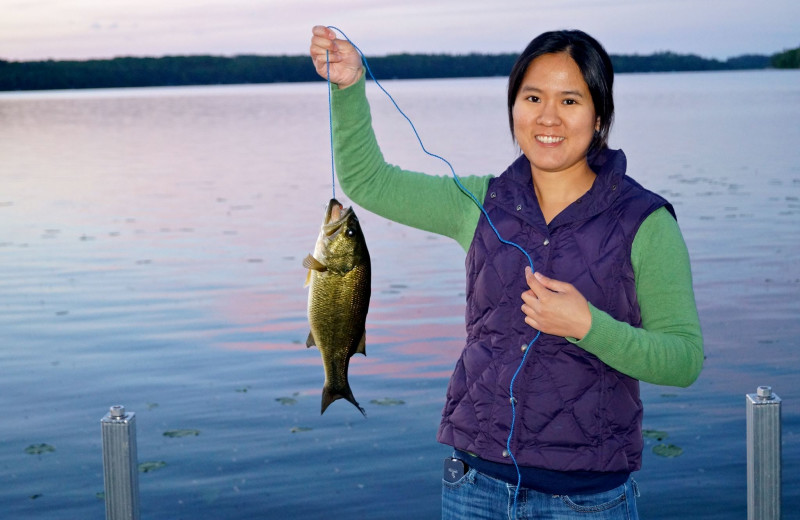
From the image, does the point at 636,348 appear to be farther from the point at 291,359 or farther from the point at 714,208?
the point at 714,208

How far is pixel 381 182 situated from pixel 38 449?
6653 mm

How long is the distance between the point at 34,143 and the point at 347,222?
165 ft

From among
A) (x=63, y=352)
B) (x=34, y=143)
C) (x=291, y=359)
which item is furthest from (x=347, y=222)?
(x=34, y=143)

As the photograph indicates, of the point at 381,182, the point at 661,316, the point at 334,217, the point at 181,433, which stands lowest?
the point at 181,433

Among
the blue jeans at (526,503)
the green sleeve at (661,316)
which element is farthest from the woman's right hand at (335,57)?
the blue jeans at (526,503)

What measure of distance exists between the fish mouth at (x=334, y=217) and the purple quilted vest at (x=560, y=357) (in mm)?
577

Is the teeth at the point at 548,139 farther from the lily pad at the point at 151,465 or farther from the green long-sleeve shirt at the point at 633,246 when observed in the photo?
the lily pad at the point at 151,465

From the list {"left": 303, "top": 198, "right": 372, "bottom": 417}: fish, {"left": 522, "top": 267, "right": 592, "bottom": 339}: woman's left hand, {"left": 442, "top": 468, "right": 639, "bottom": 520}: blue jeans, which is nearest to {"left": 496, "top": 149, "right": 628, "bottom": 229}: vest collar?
{"left": 522, "top": 267, "right": 592, "bottom": 339}: woman's left hand

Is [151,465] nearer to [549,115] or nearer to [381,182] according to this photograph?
[381,182]

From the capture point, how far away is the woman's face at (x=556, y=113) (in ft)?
10.4

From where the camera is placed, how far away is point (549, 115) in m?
3.17

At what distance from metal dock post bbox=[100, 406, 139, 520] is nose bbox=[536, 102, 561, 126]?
2.55 m

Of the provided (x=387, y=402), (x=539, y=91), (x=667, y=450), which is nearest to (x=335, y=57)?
(x=539, y=91)

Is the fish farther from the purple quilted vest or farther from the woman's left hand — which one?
the woman's left hand
